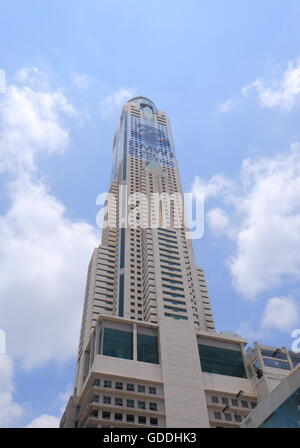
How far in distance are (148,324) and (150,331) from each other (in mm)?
1156

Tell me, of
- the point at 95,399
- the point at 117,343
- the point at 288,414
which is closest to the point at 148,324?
the point at 117,343

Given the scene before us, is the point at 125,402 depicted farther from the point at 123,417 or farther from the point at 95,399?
the point at 95,399

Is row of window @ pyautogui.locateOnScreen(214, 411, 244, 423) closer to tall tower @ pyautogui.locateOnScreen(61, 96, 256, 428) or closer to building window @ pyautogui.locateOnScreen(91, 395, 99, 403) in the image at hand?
tall tower @ pyautogui.locateOnScreen(61, 96, 256, 428)

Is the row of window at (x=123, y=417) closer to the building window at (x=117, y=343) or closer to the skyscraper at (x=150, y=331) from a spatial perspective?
the skyscraper at (x=150, y=331)

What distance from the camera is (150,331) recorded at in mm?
63531

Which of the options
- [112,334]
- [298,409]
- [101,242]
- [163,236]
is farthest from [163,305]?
[298,409]

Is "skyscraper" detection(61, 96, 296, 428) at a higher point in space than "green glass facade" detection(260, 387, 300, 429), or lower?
higher

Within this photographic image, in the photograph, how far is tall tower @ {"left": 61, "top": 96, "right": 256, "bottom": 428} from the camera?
53.0 metres

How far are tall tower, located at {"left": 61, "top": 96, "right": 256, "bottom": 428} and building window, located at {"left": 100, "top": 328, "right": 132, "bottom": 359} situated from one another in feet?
0.51

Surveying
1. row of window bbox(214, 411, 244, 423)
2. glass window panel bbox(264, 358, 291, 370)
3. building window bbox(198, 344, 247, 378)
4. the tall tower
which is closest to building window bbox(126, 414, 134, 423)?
the tall tower

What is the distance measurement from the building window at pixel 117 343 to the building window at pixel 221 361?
11775mm

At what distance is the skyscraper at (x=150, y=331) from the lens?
53031 millimetres

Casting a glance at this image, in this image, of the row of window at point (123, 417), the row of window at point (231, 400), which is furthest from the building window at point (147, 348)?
the row of window at point (231, 400)
